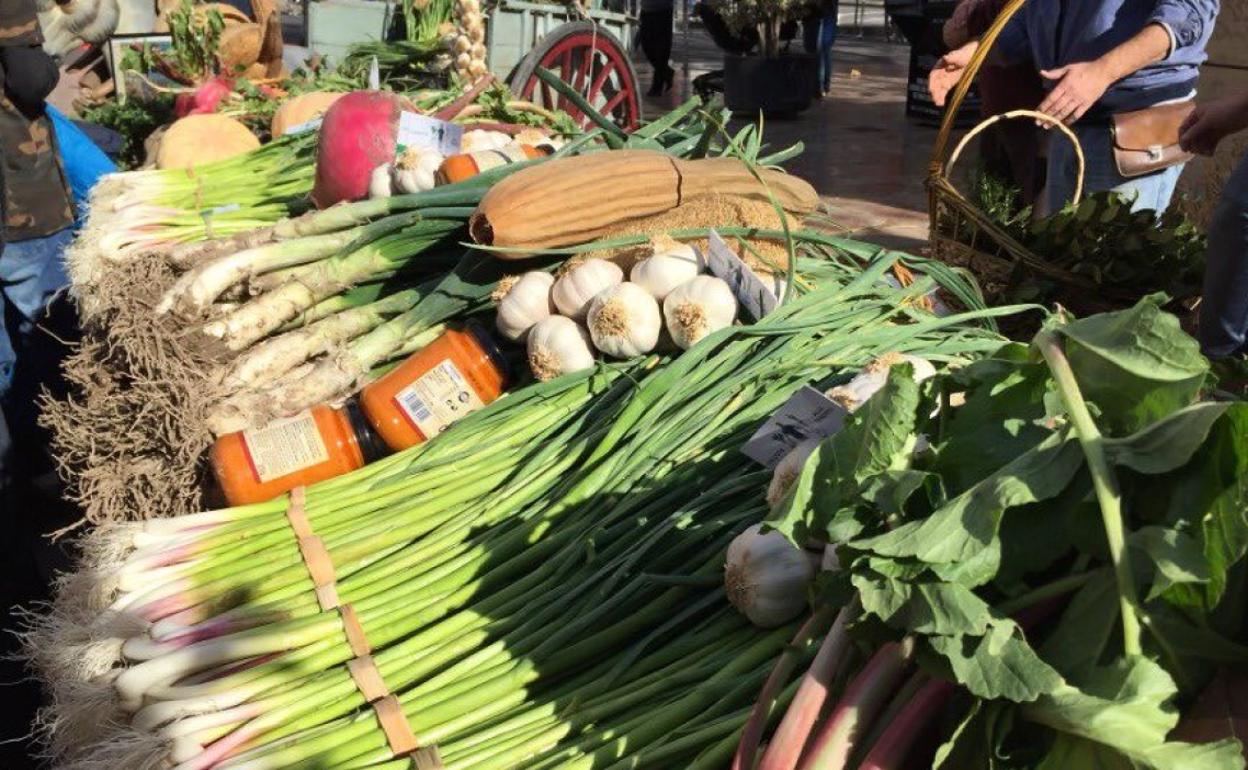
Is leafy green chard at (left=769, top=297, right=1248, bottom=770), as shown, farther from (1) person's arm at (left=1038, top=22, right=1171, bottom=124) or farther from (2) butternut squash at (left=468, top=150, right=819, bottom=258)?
(1) person's arm at (left=1038, top=22, right=1171, bottom=124)

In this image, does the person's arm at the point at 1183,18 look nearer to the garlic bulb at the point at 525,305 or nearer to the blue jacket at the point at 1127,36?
the blue jacket at the point at 1127,36

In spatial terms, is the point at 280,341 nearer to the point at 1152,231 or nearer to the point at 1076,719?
the point at 1076,719

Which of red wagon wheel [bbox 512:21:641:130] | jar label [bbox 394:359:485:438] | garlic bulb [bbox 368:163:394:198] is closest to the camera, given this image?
jar label [bbox 394:359:485:438]

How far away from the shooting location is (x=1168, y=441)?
839 mm

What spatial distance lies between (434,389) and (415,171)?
804 mm

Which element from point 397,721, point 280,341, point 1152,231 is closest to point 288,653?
point 397,721

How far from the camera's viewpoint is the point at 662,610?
56.6 inches

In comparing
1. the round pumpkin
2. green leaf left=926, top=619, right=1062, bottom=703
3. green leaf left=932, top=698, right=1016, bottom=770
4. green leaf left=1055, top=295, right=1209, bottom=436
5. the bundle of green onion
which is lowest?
the bundle of green onion

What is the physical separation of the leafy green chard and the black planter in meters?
8.59

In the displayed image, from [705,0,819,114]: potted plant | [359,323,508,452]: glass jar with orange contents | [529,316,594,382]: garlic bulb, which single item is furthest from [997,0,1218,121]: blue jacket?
[705,0,819,114]: potted plant

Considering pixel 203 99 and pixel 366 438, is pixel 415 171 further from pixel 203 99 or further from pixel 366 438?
pixel 203 99

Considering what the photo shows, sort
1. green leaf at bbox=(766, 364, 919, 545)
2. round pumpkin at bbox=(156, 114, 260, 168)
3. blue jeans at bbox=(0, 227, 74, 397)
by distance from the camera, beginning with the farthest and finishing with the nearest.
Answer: round pumpkin at bbox=(156, 114, 260, 168) → blue jeans at bbox=(0, 227, 74, 397) → green leaf at bbox=(766, 364, 919, 545)

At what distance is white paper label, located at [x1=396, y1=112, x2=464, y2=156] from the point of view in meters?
2.72

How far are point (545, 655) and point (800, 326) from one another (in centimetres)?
73
